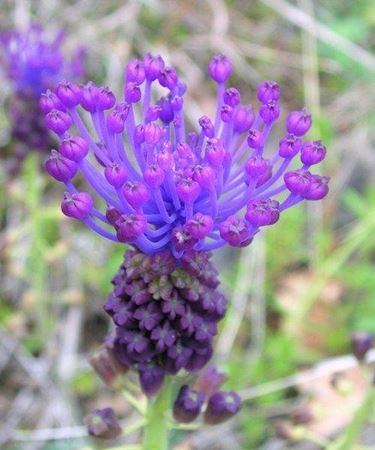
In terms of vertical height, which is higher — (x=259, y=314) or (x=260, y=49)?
(x=260, y=49)

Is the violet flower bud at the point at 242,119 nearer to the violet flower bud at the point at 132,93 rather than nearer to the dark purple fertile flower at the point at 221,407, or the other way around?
the violet flower bud at the point at 132,93

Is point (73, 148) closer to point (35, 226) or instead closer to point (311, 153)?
point (311, 153)

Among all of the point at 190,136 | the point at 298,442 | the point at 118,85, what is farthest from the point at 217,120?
the point at 118,85

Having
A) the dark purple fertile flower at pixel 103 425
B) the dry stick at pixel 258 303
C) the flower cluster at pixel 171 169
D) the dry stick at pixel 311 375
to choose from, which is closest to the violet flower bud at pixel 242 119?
the flower cluster at pixel 171 169

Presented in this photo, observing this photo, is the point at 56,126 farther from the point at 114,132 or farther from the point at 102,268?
the point at 102,268

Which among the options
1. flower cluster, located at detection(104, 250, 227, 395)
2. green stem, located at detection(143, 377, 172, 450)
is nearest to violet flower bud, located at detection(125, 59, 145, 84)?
flower cluster, located at detection(104, 250, 227, 395)

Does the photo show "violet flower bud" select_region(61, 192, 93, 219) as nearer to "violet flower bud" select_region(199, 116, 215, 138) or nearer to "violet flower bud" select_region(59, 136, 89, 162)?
"violet flower bud" select_region(59, 136, 89, 162)

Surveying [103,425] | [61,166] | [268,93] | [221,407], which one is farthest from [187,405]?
[268,93]
